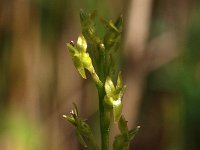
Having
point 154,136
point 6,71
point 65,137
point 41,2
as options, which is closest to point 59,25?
point 41,2

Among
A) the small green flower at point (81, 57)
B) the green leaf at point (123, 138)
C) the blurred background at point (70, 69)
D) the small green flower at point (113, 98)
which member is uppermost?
the blurred background at point (70, 69)

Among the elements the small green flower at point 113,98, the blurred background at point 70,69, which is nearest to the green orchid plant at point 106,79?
the small green flower at point 113,98

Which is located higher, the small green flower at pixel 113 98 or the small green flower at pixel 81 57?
the small green flower at pixel 81 57

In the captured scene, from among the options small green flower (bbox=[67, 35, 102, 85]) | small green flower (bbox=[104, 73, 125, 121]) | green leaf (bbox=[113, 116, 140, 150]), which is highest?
small green flower (bbox=[67, 35, 102, 85])

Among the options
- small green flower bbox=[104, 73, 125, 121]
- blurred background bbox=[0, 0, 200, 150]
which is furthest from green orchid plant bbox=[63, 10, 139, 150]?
blurred background bbox=[0, 0, 200, 150]

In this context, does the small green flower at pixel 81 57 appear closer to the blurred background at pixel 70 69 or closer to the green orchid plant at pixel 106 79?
the green orchid plant at pixel 106 79

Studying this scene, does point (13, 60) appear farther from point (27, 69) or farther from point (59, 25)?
point (59, 25)

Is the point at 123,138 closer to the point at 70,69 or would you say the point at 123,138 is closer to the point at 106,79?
the point at 106,79

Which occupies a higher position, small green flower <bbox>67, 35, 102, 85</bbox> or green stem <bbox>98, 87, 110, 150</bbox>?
small green flower <bbox>67, 35, 102, 85</bbox>

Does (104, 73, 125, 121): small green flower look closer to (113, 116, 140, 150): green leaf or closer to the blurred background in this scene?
(113, 116, 140, 150): green leaf
